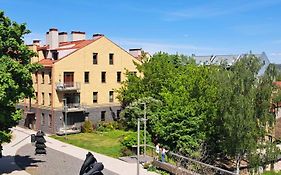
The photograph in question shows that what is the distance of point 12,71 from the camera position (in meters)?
23.4

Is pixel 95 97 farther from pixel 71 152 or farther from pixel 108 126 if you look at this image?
pixel 71 152

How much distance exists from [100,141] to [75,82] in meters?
9.07

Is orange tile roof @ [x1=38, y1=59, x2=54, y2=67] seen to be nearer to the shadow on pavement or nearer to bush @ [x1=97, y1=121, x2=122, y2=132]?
bush @ [x1=97, y1=121, x2=122, y2=132]

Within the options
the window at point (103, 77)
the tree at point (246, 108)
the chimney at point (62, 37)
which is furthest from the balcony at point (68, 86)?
the tree at point (246, 108)

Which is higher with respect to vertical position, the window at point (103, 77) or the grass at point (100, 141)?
the window at point (103, 77)

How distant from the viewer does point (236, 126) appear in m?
28.1

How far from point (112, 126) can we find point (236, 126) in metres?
20.6

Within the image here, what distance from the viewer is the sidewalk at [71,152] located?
2741 centimetres

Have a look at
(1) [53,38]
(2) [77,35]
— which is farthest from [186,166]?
(2) [77,35]

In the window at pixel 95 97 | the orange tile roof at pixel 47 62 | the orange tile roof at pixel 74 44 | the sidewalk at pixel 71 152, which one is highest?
the orange tile roof at pixel 74 44

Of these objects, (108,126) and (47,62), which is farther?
(108,126)

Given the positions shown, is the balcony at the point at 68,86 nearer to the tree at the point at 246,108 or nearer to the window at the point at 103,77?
the window at the point at 103,77

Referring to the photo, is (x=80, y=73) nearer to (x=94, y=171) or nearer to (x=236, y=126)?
(x=236, y=126)

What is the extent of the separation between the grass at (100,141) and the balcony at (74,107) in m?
3.04
